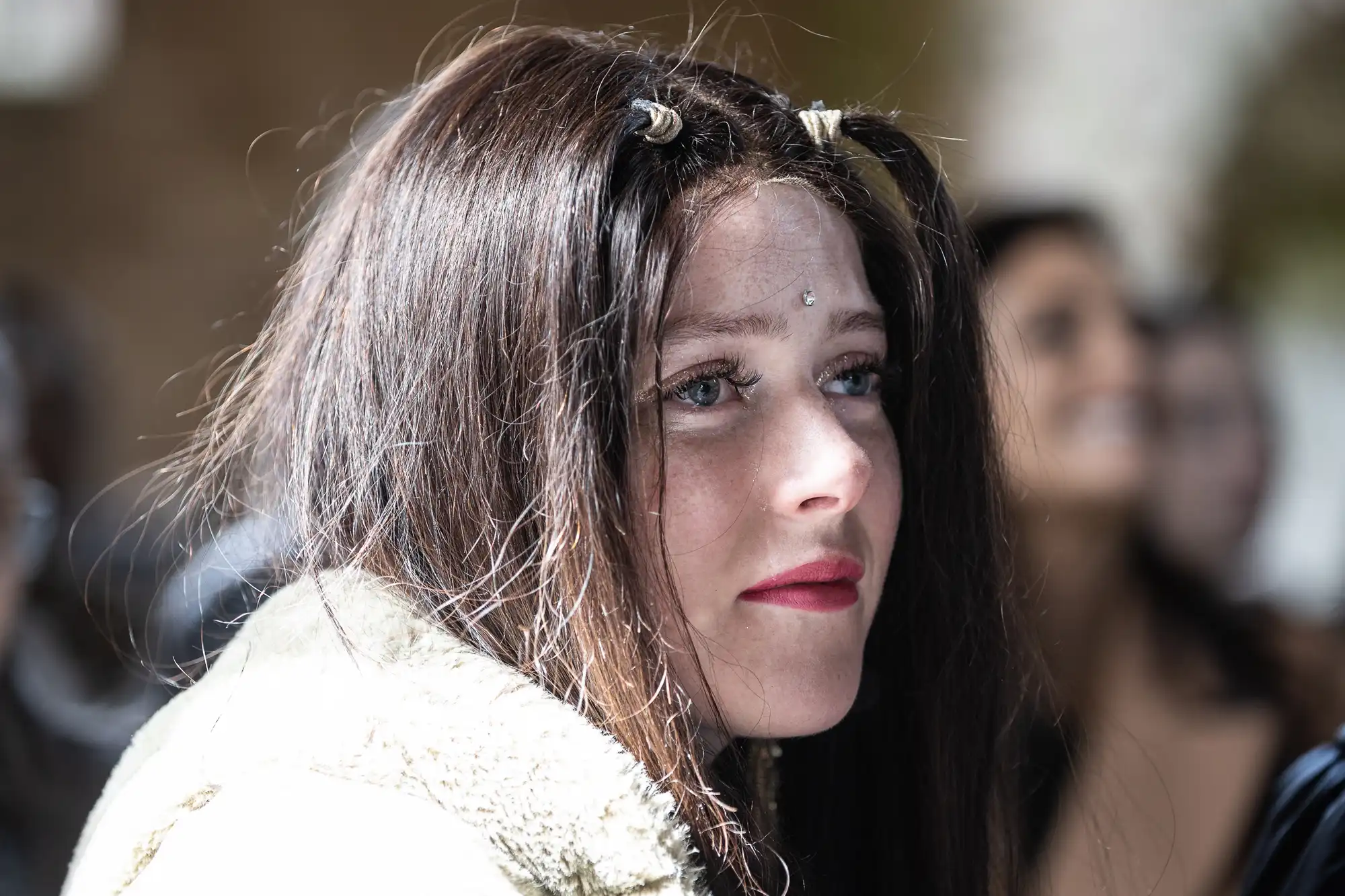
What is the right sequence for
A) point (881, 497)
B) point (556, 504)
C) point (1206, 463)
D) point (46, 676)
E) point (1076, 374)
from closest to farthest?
1. point (556, 504)
2. point (881, 497)
3. point (46, 676)
4. point (1076, 374)
5. point (1206, 463)

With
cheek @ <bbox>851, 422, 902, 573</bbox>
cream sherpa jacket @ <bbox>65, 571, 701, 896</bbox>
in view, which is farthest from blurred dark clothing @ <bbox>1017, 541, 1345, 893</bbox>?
cream sherpa jacket @ <bbox>65, 571, 701, 896</bbox>

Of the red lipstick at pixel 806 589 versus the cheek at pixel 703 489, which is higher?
the cheek at pixel 703 489

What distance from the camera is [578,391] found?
0.80 m

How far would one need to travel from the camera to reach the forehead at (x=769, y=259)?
85cm

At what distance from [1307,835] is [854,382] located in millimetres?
484

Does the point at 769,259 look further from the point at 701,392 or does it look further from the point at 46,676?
the point at 46,676

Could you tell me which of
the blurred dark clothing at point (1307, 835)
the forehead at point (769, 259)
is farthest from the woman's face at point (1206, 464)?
the forehead at point (769, 259)

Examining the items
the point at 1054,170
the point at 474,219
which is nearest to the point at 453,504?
the point at 474,219

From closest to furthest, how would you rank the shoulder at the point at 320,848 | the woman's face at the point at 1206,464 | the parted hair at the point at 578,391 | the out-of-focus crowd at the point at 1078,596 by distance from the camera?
the shoulder at the point at 320,848
the parted hair at the point at 578,391
the out-of-focus crowd at the point at 1078,596
the woman's face at the point at 1206,464

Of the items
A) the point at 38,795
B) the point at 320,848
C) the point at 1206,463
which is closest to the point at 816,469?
the point at 320,848

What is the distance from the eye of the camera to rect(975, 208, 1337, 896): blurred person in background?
154 cm

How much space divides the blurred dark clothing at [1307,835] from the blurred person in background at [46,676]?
1.10 metres

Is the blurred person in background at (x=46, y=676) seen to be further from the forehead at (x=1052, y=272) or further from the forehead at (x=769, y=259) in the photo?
the forehead at (x=1052, y=272)

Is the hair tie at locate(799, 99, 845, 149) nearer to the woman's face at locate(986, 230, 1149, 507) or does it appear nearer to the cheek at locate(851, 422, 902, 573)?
the cheek at locate(851, 422, 902, 573)
